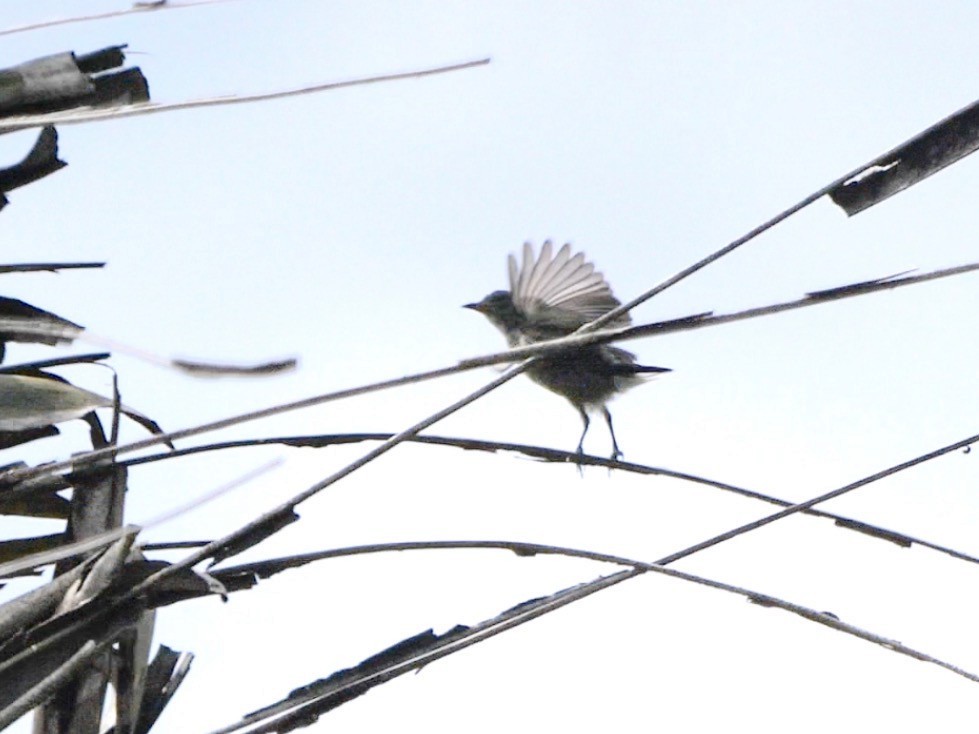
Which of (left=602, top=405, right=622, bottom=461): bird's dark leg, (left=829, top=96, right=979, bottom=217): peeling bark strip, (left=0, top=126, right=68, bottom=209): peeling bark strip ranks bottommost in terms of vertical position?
(left=829, top=96, right=979, bottom=217): peeling bark strip

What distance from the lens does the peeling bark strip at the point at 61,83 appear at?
2.46 m

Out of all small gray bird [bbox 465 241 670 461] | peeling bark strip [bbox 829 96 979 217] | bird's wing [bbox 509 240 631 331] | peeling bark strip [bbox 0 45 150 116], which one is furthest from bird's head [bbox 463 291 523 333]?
peeling bark strip [bbox 829 96 979 217]

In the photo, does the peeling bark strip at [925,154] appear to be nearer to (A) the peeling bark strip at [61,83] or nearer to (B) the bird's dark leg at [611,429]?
(A) the peeling bark strip at [61,83]

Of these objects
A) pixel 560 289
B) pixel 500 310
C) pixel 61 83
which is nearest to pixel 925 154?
pixel 61 83

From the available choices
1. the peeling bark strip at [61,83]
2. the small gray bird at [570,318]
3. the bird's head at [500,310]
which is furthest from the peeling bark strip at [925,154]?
the bird's head at [500,310]

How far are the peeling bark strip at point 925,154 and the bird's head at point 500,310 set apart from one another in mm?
6199

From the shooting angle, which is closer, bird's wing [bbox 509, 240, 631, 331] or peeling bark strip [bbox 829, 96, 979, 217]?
peeling bark strip [bbox 829, 96, 979, 217]

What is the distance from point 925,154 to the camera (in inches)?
87.7

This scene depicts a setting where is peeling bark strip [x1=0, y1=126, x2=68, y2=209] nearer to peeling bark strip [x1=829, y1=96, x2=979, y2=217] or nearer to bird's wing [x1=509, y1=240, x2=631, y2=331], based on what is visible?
peeling bark strip [x1=829, y1=96, x2=979, y2=217]

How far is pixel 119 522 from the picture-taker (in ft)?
7.72

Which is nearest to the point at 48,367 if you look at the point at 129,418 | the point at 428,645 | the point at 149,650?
the point at 129,418

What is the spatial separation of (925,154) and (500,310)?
658 centimetres

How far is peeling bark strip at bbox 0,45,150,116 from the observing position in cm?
246

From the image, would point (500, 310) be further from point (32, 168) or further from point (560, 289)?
point (32, 168)
